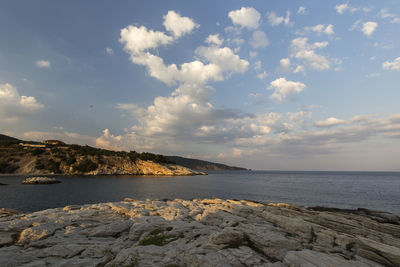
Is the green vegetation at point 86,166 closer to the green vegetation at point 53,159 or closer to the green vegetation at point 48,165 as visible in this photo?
the green vegetation at point 53,159

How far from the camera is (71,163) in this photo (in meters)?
144

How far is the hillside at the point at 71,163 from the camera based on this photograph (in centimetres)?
13350

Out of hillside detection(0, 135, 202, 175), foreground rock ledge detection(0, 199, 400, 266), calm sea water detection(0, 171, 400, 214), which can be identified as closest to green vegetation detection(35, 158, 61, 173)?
hillside detection(0, 135, 202, 175)

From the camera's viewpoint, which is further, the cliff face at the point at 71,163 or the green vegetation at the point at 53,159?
the green vegetation at the point at 53,159

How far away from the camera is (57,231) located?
1620 centimetres

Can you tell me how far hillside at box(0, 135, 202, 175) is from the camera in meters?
134

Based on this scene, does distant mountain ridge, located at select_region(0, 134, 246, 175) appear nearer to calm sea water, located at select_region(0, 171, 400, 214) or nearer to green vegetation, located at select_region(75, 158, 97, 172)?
green vegetation, located at select_region(75, 158, 97, 172)

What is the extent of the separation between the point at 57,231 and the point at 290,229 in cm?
2109

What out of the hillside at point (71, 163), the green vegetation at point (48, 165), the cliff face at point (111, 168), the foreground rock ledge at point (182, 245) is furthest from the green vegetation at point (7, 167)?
the foreground rock ledge at point (182, 245)

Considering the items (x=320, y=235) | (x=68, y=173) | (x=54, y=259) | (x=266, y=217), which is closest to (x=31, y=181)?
(x=68, y=173)

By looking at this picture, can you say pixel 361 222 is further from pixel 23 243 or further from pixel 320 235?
pixel 23 243

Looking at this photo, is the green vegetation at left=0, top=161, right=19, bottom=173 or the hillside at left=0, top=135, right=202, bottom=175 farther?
the hillside at left=0, top=135, right=202, bottom=175

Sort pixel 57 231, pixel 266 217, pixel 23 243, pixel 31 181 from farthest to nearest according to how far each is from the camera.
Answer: pixel 31 181 < pixel 266 217 < pixel 57 231 < pixel 23 243

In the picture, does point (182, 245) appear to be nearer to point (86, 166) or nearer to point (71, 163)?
point (86, 166)
